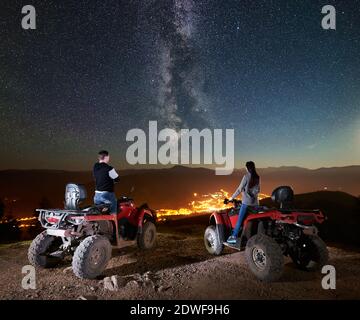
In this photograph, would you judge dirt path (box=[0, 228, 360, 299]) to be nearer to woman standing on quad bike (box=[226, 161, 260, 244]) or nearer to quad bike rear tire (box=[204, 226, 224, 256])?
quad bike rear tire (box=[204, 226, 224, 256])

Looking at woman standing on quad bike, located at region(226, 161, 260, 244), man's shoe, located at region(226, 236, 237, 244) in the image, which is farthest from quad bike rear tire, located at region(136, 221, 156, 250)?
woman standing on quad bike, located at region(226, 161, 260, 244)

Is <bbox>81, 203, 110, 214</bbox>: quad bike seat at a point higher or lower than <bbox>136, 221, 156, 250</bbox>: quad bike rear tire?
higher

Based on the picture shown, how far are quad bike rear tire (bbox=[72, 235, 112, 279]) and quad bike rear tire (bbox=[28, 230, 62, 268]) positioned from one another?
133cm

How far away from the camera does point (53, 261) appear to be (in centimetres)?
805

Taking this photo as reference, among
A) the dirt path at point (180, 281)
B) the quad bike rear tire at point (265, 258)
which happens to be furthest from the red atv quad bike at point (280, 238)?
the dirt path at point (180, 281)

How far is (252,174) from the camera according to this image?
Answer: 8.54 m

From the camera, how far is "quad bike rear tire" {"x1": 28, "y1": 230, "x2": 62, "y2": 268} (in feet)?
26.0

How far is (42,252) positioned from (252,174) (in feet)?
18.1

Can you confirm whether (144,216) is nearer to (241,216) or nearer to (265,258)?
(241,216)

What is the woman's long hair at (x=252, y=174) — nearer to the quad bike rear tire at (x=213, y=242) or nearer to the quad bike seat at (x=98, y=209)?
the quad bike rear tire at (x=213, y=242)

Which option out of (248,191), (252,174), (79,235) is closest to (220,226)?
(248,191)

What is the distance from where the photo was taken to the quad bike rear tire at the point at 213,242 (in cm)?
924

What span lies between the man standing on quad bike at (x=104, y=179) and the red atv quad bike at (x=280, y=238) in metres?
3.44
